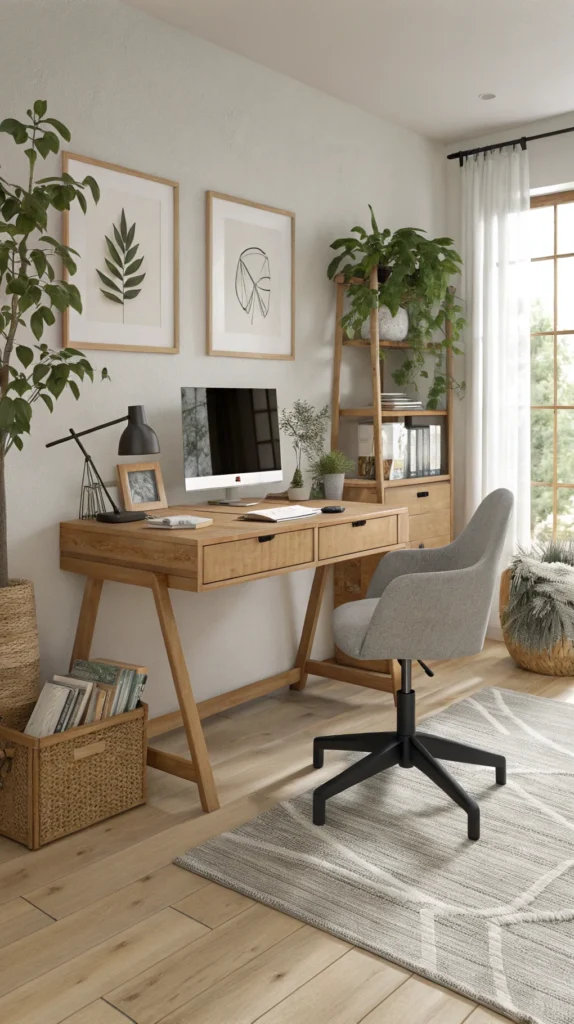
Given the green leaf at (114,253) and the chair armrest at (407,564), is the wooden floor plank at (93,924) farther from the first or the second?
the green leaf at (114,253)

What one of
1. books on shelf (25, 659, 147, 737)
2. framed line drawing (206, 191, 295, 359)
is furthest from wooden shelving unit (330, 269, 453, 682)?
books on shelf (25, 659, 147, 737)

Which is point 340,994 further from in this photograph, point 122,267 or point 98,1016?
point 122,267

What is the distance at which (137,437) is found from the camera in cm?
271

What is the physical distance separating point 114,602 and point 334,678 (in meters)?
1.09

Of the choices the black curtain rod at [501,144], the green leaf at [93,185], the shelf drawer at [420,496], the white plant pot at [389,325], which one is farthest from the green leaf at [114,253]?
the black curtain rod at [501,144]

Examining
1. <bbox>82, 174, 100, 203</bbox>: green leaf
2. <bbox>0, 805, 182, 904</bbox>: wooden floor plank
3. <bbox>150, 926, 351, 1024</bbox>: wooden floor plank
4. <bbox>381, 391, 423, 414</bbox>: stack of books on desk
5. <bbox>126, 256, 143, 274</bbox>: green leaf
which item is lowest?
<bbox>150, 926, 351, 1024</bbox>: wooden floor plank

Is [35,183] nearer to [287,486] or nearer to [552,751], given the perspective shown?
[287,486]

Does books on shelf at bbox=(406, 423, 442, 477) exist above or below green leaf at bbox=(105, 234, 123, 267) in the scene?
below

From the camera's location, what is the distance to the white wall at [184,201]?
2.76 m

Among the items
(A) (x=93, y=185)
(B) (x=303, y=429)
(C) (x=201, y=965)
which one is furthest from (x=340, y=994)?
(B) (x=303, y=429)

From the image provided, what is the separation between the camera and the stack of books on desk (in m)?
3.97

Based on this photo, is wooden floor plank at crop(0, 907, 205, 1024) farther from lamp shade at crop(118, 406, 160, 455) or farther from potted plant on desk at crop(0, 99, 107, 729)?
lamp shade at crop(118, 406, 160, 455)

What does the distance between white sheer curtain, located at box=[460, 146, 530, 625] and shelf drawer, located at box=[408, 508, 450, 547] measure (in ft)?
0.85

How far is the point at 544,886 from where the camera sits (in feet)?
7.02
